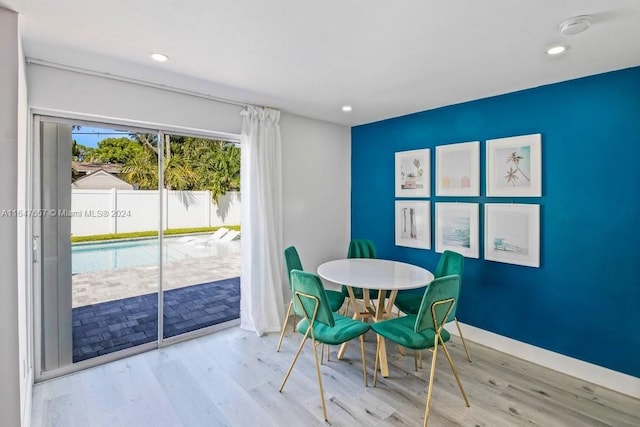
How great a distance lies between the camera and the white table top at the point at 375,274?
2.55 metres

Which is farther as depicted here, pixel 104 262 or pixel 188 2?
pixel 104 262

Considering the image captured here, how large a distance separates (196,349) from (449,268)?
8.51 feet

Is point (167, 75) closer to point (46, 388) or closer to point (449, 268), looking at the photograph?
point (46, 388)

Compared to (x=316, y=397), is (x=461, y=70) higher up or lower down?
higher up

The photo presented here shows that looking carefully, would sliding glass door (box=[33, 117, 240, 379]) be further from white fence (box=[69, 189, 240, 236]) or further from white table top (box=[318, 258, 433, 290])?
white table top (box=[318, 258, 433, 290])

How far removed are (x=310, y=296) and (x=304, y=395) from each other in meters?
0.80

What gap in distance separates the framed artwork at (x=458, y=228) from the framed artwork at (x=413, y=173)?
303 mm

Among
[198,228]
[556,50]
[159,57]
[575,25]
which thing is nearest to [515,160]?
[556,50]

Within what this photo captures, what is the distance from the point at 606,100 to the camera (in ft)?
8.06

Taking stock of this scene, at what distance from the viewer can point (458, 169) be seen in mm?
3332

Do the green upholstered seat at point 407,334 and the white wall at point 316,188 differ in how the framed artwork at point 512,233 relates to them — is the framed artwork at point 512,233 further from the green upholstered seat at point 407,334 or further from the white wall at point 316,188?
the white wall at point 316,188

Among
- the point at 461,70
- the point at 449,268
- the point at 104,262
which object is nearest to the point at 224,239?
the point at 104,262

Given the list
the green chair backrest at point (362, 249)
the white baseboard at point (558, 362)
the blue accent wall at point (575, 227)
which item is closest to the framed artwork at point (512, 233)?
the blue accent wall at point (575, 227)

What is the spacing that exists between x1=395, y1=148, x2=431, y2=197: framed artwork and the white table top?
0.96 metres
